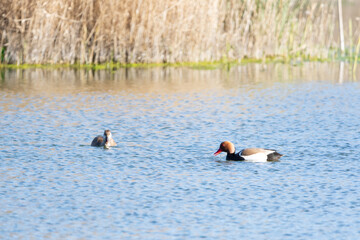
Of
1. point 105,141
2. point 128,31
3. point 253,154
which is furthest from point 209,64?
point 253,154

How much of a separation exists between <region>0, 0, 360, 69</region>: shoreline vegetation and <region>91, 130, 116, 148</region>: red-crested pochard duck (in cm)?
1247

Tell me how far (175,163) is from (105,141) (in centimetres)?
170

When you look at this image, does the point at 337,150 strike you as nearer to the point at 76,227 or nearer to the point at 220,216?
the point at 220,216

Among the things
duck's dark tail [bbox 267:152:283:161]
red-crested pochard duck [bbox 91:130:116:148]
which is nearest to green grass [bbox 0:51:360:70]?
red-crested pochard duck [bbox 91:130:116:148]

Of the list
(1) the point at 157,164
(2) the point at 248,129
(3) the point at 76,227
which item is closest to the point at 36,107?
(2) the point at 248,129

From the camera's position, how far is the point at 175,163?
1212 cm

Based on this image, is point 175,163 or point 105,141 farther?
point 105,141

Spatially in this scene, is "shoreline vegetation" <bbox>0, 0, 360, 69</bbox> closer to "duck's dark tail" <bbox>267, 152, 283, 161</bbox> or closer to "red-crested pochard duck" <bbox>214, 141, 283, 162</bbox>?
"red-crested pochard duck" <bbox>214, 141, 283, 162</bbox>

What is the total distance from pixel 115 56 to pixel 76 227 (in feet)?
61.6

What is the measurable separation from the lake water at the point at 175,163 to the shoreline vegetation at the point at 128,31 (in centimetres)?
317

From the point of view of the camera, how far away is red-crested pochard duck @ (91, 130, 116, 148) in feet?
43.4

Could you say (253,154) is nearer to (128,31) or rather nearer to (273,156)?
(273,156)

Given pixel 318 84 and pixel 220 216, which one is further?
pixel 318 84

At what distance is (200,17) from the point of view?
1067 inches
